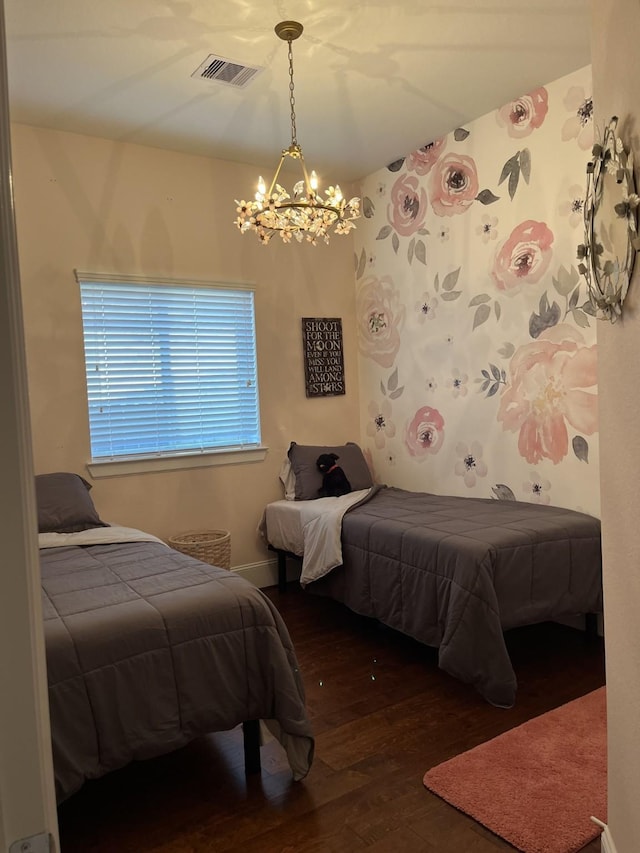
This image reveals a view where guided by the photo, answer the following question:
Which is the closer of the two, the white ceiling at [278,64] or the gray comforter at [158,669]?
the gray comforter at [158,669]

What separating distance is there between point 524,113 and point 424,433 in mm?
2006

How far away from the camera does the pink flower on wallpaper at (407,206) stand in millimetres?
4199

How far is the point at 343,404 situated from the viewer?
15.7 feet

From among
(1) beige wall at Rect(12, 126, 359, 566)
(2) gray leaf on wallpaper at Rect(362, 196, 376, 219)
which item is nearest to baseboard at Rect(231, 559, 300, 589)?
(1) beige wall at Rect(12, 126, 359, 566)

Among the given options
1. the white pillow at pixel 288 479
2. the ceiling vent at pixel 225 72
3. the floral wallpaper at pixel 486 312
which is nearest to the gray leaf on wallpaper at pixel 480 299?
the floral wallpaper at pixel 486 312

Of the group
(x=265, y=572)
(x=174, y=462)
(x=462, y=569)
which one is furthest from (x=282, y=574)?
(x=462, y=569)

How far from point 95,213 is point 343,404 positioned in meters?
2.14

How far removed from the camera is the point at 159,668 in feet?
6.23

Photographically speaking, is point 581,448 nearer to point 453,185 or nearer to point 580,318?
point 580,318

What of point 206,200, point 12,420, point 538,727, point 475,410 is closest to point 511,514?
point 475,410

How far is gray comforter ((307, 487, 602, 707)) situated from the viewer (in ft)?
8.59

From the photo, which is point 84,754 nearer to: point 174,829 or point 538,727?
point 174,829

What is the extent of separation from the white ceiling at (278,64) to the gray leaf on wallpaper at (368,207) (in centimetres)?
67

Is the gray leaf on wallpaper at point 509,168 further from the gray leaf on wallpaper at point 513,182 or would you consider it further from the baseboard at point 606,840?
the baseboard at point 606,840
